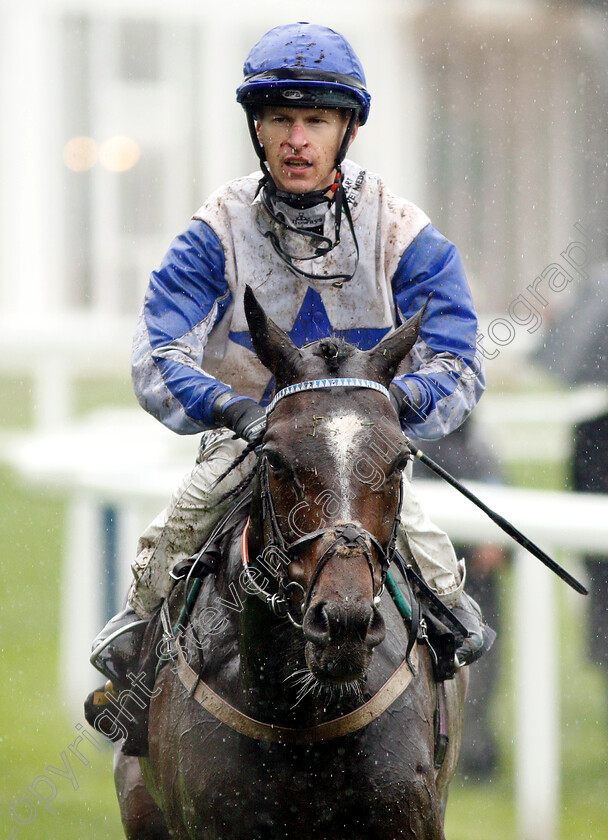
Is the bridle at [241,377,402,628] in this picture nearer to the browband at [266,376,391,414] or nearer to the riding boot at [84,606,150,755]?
the browband at [266,376,391,414]

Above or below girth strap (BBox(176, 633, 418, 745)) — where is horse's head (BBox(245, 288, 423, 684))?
above

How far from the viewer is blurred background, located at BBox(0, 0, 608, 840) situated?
6.21 metres

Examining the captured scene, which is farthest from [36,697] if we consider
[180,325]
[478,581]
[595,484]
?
[180,325]

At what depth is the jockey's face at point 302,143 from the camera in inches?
139

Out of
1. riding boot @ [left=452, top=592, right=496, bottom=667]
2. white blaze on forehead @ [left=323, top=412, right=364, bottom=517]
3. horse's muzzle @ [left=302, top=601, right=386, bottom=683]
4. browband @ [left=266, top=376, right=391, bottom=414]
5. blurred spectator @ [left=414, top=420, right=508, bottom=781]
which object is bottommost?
blurred spectator @ [left=414, top=420, right=508, bottom=781]

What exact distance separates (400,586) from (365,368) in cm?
77

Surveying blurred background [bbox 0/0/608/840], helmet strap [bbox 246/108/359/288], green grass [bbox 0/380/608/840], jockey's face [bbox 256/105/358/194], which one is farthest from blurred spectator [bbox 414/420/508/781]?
jockey's face [bbox 256/105/358/194]

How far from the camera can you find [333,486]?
2.59 m

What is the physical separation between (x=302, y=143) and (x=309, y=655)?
156 centimetres

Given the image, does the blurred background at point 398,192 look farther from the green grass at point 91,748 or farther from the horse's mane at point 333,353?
the horse's mane at point 333,353

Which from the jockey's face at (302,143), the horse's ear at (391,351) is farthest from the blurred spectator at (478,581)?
the horse's ear at (391,351)

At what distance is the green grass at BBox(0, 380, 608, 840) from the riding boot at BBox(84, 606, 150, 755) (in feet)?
7.57

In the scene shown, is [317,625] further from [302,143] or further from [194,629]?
[302,143]

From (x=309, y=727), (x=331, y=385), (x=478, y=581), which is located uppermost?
(x=331, y=385)
